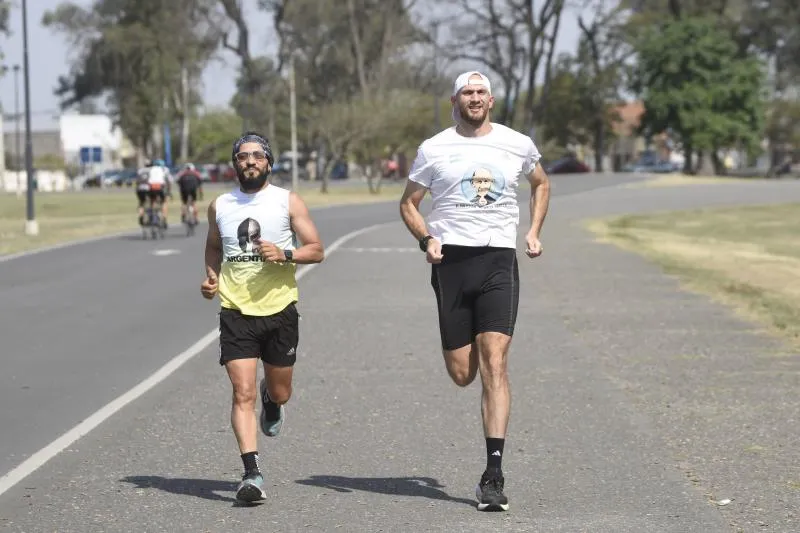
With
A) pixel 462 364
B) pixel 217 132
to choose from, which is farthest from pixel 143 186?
pixel 217 132

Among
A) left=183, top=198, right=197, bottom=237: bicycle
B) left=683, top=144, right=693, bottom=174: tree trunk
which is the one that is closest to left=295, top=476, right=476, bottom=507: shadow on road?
left=183, top=198, right=197, bottom=237: bicycle

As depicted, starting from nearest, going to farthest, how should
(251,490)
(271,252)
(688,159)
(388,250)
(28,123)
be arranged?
(251,490)
(271,252)
(388,250)
(28,123)
(688,159)

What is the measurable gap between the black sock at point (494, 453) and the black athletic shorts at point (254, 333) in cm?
103

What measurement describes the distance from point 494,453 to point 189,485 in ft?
4.94

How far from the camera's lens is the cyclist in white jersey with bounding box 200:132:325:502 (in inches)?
281

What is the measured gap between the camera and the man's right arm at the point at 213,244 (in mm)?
7223

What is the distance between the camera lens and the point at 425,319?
51.2 feet

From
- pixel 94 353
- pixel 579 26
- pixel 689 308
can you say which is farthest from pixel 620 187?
pixel 94 353

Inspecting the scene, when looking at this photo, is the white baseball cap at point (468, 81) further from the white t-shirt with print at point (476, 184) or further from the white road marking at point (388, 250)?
the white road marking at point (388, 250)

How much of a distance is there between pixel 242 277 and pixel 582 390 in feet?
12.8

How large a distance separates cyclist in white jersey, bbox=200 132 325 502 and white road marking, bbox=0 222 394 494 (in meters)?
1.27

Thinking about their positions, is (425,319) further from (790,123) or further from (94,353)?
(790,123)

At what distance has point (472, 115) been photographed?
7098 mm

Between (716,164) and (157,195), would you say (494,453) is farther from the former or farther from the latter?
(716,164)
